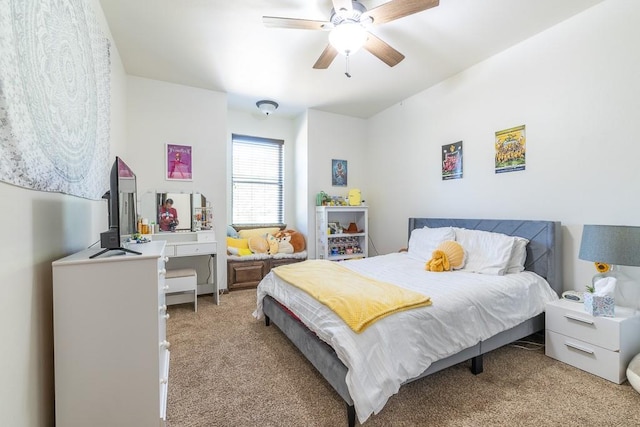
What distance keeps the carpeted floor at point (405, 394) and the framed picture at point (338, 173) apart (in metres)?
2.89

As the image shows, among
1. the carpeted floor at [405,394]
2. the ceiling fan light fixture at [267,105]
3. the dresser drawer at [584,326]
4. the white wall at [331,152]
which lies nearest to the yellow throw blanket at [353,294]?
the carpeted floor at [405,394]

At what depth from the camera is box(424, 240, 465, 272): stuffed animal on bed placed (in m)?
2.57

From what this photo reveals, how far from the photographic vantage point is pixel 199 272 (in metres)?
3.74

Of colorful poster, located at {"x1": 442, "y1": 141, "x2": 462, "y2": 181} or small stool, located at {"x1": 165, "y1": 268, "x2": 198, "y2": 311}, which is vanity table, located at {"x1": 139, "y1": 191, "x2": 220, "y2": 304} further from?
colorful poster, located at {"x1": 442, "y1": 141, "x2": 462, "y2": 181}

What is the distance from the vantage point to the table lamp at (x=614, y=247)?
1754mm

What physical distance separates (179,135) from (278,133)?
1.70 meters

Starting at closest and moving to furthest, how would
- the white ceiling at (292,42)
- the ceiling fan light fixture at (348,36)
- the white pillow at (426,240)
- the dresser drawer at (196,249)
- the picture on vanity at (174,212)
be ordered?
the ceiling fan light fixture at (348,36) → the white ceiling at (292,42) → the white pillow at (426,240) → the dresser drawer at (196,249) → the picture on vanity at (174,212)

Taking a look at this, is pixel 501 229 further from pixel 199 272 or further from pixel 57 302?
pixel 199 272

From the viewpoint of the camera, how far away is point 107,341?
3.99ft

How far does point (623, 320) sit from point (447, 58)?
267cm

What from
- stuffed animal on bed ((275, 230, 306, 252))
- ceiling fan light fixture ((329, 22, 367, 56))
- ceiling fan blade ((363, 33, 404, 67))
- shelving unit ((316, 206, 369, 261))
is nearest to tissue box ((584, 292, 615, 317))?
ceiling fan blade ((363, 33, 404, 67))

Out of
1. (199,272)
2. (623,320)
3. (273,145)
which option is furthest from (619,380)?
(273,145)

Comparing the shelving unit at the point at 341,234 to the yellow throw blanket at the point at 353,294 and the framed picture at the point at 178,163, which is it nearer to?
the yellow throw blanket at the point at 353,294

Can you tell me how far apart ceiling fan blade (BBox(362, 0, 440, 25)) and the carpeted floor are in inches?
96.2
